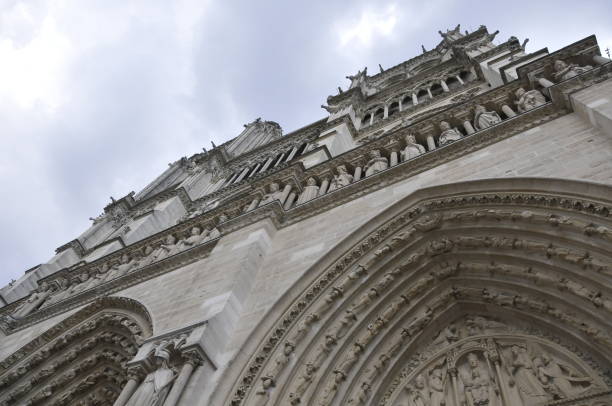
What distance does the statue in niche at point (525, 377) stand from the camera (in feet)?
15.2

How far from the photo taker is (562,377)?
4676mm

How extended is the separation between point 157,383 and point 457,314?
3.85 m

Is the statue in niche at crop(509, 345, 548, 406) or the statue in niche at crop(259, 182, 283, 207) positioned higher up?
the statue in niche at crop(259, 182, 283, 207)

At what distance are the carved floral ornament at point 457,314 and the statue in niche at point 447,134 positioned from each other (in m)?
2.07

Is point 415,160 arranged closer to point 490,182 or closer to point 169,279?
point 490,182

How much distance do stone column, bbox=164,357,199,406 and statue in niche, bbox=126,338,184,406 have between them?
0.09m

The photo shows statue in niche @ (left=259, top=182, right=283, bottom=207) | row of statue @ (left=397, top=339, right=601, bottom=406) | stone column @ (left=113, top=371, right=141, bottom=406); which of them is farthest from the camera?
statue in niche @ (left=259, top=182, right=283, bottom=207)

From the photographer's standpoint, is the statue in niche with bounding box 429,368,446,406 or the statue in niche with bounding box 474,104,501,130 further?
the statue in niche with bounding box 474,104,501,130

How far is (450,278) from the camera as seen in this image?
20.2 feet

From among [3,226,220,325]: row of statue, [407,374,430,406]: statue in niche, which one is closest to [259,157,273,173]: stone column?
[3,226,220,325]: row of statue

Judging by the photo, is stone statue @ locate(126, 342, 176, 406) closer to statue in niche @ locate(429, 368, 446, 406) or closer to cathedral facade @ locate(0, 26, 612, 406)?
cathedral facade @ locate(0, 26, 612, 406)

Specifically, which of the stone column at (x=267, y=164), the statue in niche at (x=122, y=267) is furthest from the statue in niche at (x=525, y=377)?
the stone column at (x=267, y=164)

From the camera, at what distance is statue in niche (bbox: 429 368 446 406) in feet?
16.9

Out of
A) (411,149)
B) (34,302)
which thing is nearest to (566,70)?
(411,149)
